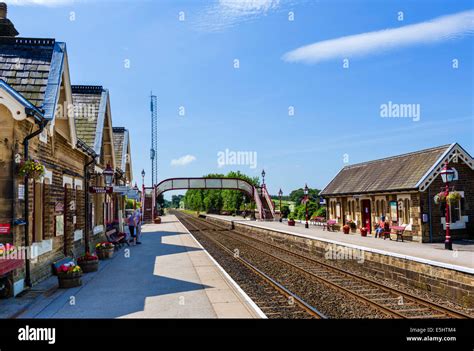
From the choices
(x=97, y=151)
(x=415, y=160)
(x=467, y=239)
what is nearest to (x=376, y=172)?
(x=415, y=160)

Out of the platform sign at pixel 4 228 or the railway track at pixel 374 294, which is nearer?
the platform sign at pixel 4 228

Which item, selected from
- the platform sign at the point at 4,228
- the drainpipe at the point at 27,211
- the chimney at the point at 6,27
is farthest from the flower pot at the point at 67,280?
the chimney at the point at 6,27

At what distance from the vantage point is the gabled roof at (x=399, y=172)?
67.8ft

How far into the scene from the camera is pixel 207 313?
775 cm

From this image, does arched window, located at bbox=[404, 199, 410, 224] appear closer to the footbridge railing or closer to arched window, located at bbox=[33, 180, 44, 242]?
arched window, located at bbox=[33, 180, 44, 242]

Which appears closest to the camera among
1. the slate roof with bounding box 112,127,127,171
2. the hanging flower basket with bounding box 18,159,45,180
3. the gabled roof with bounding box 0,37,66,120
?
the hanging flower basket with bounding box 18,159,45,180

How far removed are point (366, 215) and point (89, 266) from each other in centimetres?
1830

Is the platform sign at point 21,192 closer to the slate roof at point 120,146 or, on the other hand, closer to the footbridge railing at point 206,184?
the slate roof at point 120,146

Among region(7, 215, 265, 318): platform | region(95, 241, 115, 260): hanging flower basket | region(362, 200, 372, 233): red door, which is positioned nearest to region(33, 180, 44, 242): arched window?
region(7, 215, 265, 318): platform

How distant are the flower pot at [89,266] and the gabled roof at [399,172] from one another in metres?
15.5

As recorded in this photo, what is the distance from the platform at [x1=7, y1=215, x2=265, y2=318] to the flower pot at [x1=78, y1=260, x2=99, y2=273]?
248mm

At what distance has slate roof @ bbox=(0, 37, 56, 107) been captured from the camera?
1063 centimetres
